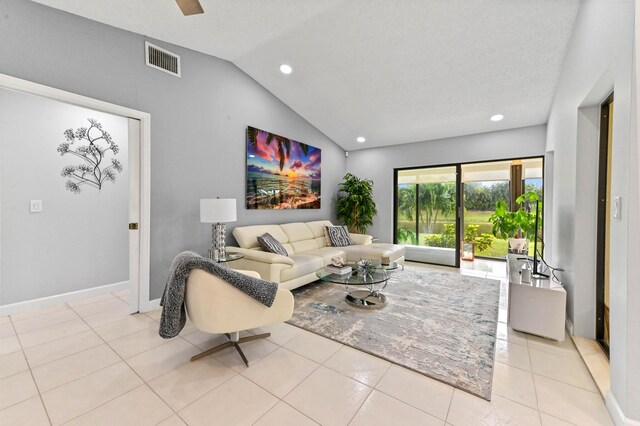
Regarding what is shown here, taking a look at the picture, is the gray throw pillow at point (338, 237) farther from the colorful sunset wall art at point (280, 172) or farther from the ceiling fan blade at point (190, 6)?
the ceiling fan blade at point (190, 6)

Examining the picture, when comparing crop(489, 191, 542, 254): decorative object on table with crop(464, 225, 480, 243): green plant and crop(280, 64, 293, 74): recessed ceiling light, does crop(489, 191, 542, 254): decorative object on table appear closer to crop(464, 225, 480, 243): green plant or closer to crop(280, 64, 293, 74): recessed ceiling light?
crop(464, 225, 480, 243): green plant

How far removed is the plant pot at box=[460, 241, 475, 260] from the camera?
5816 mm

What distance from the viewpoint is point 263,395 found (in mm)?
1638

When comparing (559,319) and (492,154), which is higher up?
(492,154)

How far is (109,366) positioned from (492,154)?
19.5ft

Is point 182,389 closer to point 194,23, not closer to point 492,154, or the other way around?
point 194,23

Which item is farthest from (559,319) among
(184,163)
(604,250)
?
(184,163)

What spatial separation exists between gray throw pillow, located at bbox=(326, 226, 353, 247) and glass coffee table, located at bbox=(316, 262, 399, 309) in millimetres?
1570

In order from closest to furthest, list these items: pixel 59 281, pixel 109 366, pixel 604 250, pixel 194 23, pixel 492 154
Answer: pixel 109 366 → pixel 604 250 → pixel 194 23 → pixel 59 281 → pixel 492 154

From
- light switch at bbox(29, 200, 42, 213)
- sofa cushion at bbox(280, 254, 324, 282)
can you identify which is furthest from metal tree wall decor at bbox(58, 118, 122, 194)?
sofa cushion at bbox(280, 254, 324, 282)

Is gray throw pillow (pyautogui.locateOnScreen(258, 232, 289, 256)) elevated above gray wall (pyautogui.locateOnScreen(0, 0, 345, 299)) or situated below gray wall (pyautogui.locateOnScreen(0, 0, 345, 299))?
below

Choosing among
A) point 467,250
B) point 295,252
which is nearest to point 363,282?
point 295,252

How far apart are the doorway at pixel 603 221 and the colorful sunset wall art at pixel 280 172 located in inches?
155

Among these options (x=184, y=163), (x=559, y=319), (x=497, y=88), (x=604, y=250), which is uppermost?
(x=497, y=88)
